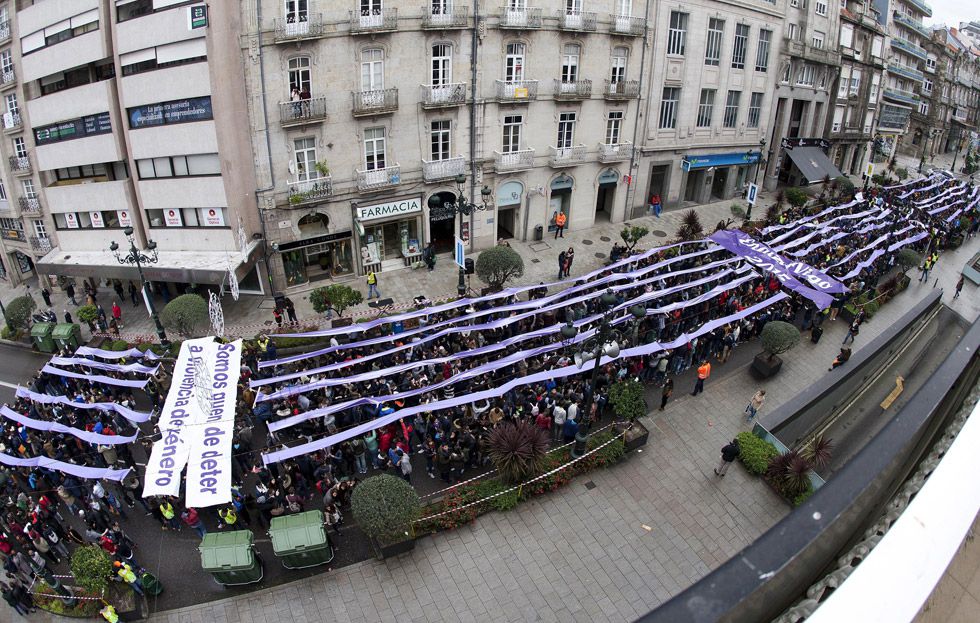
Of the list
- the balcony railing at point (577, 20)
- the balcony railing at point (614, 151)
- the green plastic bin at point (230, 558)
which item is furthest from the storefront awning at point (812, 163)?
the green plastic bin at point (230, 558)

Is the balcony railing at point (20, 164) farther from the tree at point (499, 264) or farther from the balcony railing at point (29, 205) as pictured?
the tree at point (499, 264)

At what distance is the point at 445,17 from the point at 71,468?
24.4m

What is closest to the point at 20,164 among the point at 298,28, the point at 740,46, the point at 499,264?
the point at 298,28

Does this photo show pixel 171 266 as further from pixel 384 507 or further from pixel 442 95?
pixel 384 507

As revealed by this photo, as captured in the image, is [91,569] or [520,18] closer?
[91,569]

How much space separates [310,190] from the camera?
2714cm

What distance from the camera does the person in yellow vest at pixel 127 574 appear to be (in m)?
13.1

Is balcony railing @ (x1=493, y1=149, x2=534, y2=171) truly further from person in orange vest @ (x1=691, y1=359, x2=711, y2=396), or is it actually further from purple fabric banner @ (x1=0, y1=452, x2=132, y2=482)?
purple fabric banner @ (x1=0, y1=452, x2=132, y2=482)

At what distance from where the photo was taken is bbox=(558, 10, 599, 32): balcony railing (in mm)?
30109

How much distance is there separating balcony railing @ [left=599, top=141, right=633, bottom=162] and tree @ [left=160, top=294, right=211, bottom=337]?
24554mm

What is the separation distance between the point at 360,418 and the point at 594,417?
7888 mm

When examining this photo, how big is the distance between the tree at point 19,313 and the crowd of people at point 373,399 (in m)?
5.66

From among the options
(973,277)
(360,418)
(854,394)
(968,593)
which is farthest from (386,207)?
(973,277)

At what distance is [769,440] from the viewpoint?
17812 mm
